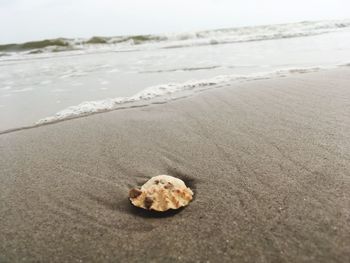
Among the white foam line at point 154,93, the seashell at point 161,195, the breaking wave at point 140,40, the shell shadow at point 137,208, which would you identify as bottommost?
the breaking wave at point 140,40

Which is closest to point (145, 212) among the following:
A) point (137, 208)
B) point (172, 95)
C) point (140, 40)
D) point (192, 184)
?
point (137, 208)

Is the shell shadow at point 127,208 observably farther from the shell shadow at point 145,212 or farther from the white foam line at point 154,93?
the white foam line at point 154,93

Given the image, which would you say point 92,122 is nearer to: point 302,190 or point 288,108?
point 288,108

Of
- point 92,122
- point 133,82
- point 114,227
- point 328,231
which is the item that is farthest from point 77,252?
point 133,82

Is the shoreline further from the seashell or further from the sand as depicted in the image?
the seashell

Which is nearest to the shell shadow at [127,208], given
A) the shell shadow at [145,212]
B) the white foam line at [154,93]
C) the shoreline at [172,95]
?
the shell shadow at [145,212]

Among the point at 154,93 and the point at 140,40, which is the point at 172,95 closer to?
the point at 154,93
